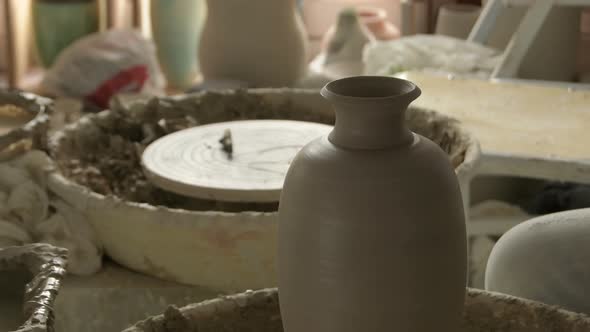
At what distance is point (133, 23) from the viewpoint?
474 cm

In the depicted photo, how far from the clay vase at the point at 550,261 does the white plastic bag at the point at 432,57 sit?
1.46 meters

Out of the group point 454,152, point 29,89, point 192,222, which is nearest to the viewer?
point 192,222

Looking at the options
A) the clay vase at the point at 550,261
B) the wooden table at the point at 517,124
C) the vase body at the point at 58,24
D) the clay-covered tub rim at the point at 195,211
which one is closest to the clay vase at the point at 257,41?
the wooden table at the point at 517,124

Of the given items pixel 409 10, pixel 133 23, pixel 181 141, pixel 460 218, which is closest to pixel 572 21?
pixel 409 10

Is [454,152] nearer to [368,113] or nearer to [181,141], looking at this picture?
[181,141]

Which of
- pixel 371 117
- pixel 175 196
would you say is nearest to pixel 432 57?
pixel 175 196

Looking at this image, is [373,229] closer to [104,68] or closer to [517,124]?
[517,124]

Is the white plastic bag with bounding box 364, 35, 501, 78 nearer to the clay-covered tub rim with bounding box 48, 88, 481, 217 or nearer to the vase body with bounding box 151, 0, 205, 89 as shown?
the clay-covered tub rim with bounding box 48, 88, 481, 217

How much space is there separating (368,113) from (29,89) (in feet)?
11.9

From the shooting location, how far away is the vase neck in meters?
0.95

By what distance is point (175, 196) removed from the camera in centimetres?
197

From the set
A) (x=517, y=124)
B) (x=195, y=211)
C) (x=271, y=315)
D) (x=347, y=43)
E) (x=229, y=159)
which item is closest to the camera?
(x=271, y=315)

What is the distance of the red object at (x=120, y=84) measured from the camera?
3799mm

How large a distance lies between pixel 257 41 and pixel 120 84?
1.14m
